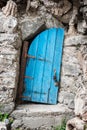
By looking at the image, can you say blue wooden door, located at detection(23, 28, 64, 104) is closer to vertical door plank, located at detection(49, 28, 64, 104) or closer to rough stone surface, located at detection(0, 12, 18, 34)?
vertical door plank, located at detection(49, 28, 64, 104)

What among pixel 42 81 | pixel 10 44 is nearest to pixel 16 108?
pixel 42 81

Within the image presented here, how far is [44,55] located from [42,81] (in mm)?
566

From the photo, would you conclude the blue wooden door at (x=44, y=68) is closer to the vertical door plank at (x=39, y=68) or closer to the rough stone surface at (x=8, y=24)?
the vertical door plank at (x=39, y=68)

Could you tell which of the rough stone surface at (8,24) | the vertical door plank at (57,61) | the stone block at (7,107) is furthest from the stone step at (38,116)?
the rough stone surface at (8,24)

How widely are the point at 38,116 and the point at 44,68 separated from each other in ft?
3.46

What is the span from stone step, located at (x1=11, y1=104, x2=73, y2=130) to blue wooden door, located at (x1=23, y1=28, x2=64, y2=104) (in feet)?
0.90

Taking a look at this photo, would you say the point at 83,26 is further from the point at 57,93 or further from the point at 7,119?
the point at 7,119

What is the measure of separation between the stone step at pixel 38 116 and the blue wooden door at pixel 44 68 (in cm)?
28

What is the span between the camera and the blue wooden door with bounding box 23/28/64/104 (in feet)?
14.3

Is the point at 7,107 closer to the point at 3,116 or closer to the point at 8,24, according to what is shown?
the point at 3,116

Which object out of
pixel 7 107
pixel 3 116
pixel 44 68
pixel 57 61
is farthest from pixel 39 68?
pixel 3 116

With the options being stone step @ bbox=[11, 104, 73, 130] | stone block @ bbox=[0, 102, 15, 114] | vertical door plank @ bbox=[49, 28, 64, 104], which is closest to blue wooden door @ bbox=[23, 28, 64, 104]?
vertical door plank @ bbox=[49, 28, 64, 104]

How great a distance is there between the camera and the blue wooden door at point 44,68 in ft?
14.3

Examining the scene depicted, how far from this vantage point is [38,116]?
3.93 metres
